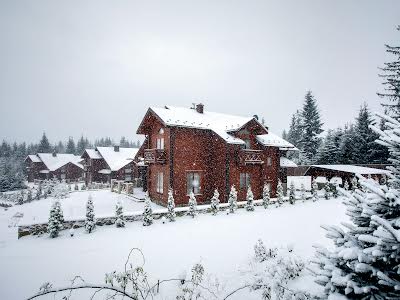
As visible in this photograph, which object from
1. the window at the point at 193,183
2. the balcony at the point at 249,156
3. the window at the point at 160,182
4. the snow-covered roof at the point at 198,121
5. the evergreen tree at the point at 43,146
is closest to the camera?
the snow-covered roof at the point at 198,121

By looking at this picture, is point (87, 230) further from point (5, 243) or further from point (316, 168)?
point (316, 168)

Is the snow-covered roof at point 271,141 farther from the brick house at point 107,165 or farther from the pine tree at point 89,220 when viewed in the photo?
the brick house at point 107,165

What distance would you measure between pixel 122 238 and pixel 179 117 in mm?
12314

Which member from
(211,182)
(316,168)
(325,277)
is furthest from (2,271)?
(316,168)

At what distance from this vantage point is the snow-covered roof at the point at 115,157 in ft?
148

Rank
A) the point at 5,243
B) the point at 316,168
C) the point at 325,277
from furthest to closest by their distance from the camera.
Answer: the point at 316,168, the point at 5,243, the point at 325,277

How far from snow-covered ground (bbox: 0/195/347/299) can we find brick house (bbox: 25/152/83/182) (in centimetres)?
4578

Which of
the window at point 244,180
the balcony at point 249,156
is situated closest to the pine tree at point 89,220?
the balcony at point 249,156

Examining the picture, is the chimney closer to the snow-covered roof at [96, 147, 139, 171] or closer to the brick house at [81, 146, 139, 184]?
the snow-covered roof at [96, 147, 139, 171]

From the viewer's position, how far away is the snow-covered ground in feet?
29.4

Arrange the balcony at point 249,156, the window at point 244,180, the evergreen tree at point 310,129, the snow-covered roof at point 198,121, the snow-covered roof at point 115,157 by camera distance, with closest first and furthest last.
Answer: the snow-covered roof at point 198,121, the balcony at point 249,156, the window at point 244,180, the snow-covered roof at point 115,157, the evergreen tree at point 310,129

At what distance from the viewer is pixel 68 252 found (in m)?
11.5

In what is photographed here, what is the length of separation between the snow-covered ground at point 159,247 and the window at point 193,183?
402 cm

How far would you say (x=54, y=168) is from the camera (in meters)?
56.7
